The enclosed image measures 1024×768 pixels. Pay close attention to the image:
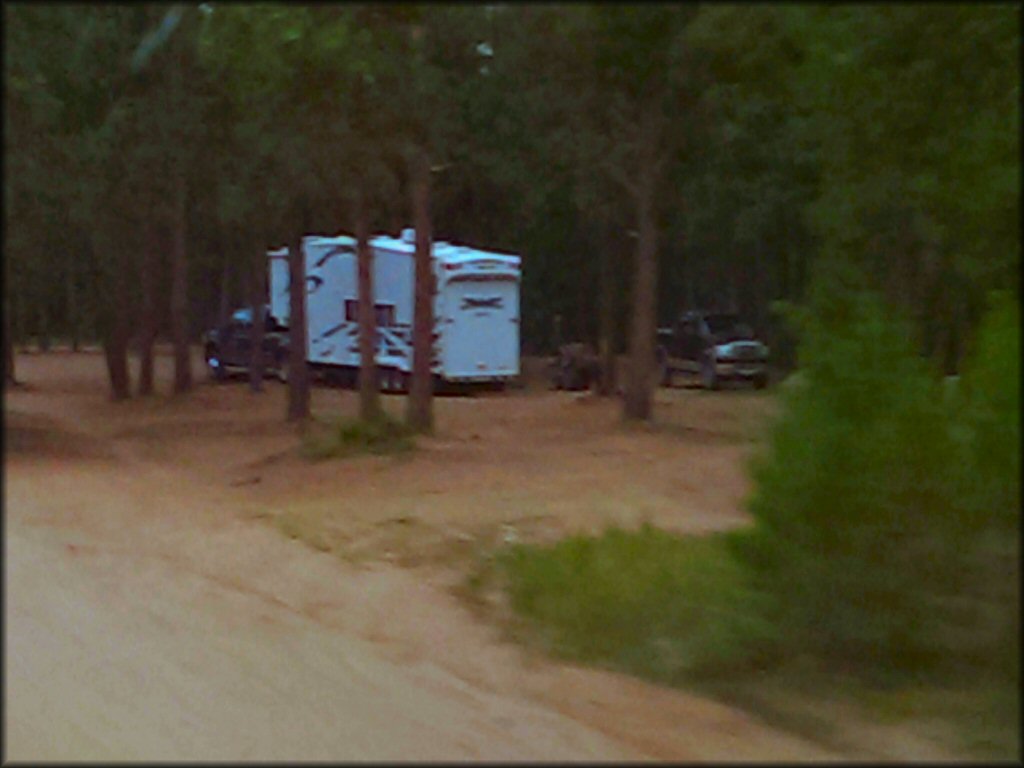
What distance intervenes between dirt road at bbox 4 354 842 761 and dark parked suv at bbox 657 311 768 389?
1264 cm

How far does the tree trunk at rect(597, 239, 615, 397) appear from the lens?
28375 millimetres

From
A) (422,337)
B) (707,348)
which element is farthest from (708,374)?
(422,337)

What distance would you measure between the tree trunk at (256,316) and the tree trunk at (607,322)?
6.05m

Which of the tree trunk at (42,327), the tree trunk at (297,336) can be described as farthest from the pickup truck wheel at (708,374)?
the tree trunk at (42,327)

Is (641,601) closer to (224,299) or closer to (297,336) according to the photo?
(297,336)

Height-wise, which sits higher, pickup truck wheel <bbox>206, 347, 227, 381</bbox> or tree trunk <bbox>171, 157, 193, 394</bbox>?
tree trunk <bbox>171, 157, 193, 394</bbox>

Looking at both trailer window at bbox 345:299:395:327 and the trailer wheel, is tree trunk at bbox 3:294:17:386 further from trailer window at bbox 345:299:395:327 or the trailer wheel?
trailer window at bbox 345:299:395:327

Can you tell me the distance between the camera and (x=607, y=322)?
2895 cm

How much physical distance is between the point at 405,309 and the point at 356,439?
10.2m

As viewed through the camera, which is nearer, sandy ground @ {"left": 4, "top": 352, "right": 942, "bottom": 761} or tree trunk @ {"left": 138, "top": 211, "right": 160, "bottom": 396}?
sandy ground @ {"left": 4, "top": 352, "right": 942, "bottom": 761}

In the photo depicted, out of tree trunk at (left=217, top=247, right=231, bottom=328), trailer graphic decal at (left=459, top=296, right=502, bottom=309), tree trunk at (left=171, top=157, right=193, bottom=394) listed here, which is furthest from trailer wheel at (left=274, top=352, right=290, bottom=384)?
trailer graphic decal at (left=459, top=296, right=502, bottom=309)

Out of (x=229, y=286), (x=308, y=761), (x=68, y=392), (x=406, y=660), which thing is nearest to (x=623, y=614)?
(x=406, y=660)

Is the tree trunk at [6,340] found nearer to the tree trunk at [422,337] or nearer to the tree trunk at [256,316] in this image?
the tree trunk at [422,337]

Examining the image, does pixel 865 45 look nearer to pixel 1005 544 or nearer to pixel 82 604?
pixel 1005 544
